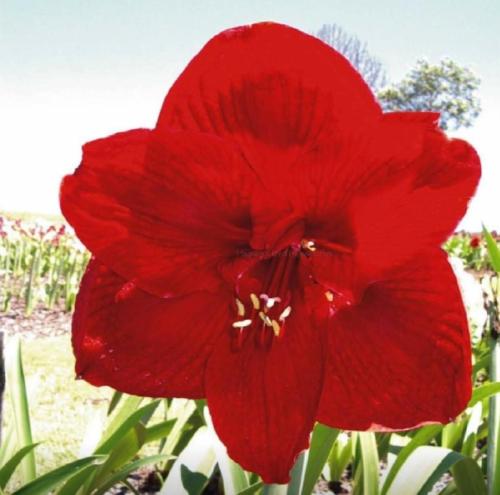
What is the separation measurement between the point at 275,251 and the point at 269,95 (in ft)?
0.49

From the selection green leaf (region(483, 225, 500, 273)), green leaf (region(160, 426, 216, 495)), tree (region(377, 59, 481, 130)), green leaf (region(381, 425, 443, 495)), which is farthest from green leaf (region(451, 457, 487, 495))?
tree (region(377, 59, 481, 130))

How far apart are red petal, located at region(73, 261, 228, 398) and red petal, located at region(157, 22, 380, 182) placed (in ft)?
0.51

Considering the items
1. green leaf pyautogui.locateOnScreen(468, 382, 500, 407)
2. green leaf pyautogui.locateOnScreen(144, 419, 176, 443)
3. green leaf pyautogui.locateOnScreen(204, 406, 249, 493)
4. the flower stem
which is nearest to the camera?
the flower stem

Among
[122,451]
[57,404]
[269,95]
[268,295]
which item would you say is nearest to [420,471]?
[122,451]

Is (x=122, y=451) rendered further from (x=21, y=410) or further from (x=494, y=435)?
(x=494, y=435)

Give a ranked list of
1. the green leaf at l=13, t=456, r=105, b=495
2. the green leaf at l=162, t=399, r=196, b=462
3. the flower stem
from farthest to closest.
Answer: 1. the green leaf at l=162, t=399, r=196, b=462
2. the green leaf at l=13, t=456, r=105, b=495
3. the flower stem

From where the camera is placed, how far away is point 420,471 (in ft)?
4.09

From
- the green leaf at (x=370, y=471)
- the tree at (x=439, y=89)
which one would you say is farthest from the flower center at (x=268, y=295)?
the tree at (x=439, y=89)

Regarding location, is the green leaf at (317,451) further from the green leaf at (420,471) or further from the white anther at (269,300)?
the white anther at (269,300)

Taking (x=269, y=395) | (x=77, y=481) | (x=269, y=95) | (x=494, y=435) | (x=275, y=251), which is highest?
(x=269, y=95)

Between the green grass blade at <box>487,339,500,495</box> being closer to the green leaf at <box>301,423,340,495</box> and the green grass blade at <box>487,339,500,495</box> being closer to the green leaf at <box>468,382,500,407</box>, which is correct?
the green leaf at <box>468,382,500,407</box>

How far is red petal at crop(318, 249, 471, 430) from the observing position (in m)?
0.59

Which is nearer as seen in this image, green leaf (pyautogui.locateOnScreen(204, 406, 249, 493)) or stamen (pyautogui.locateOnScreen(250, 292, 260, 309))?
stamen (pyautogui.locateOnScreen(250, 292, 260, 309))

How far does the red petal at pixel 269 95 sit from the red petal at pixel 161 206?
23mm
